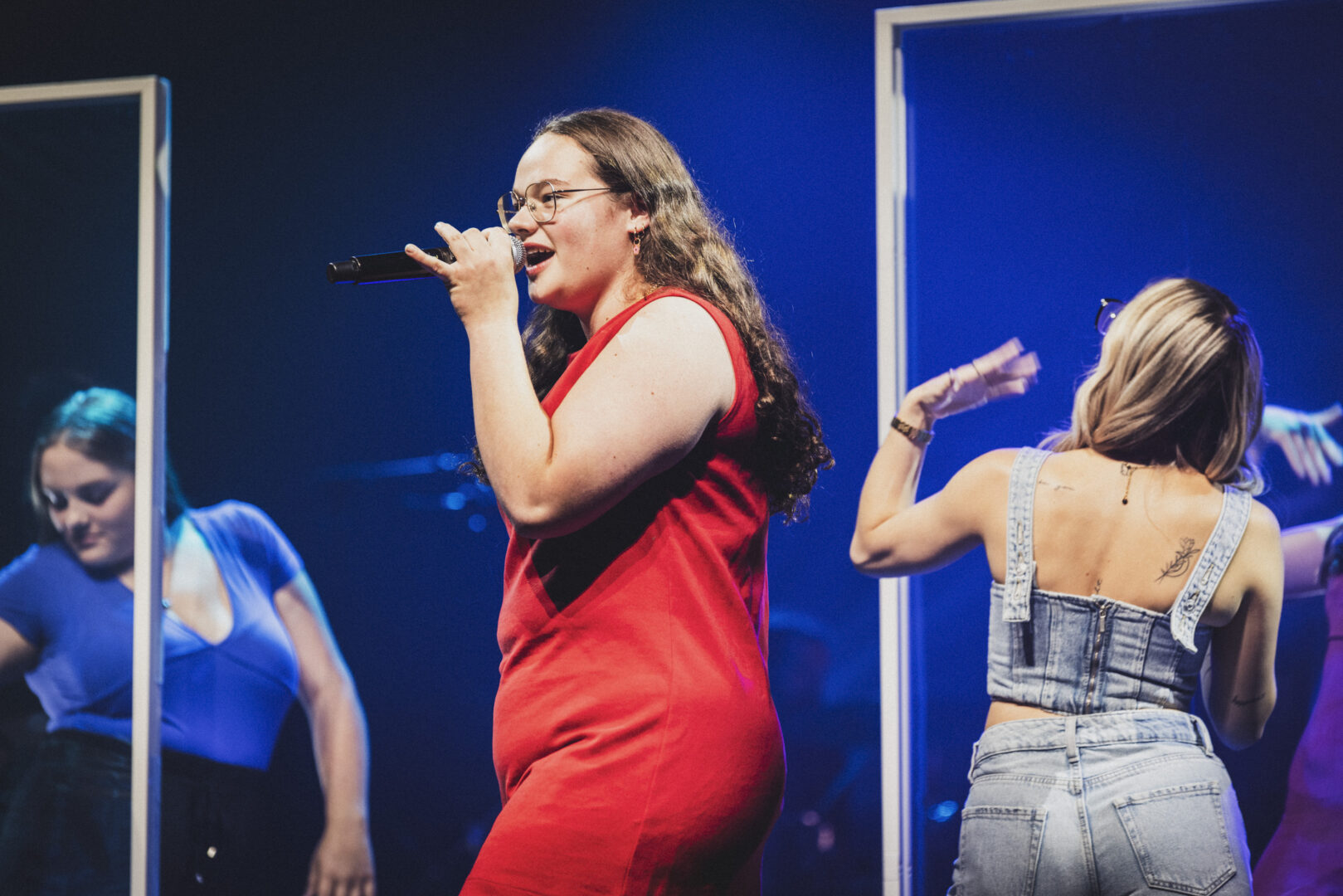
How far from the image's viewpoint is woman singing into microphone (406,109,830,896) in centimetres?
113

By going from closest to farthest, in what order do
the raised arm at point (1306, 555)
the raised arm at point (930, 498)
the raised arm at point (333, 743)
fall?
the raised arm at point (930, 498), the raised arm at point (1306, 555), the raised arm at point (333, 743)

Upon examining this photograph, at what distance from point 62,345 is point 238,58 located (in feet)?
3.17

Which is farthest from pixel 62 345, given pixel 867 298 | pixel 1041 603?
pixel 1041 603

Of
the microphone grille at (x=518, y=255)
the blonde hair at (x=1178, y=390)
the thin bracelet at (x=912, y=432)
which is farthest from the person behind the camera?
the thin bracelet at (x=912, y=432)

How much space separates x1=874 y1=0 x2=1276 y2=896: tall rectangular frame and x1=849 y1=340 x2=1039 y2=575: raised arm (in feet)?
0.74

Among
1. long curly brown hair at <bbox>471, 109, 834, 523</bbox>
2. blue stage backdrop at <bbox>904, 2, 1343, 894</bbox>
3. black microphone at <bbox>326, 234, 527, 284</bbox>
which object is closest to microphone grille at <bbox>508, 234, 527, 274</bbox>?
black microphone at <bbox>326, 234, 527, 284</bbox>

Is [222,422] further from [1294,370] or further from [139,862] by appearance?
[1294,370]

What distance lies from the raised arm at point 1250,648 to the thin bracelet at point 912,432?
620 mm

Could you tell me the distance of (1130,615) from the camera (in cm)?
171

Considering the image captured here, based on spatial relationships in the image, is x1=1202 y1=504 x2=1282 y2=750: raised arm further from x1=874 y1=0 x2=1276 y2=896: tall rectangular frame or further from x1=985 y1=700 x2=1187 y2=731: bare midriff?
x1=874 y1=0 x2=1276 y2=896: tall rectangular frame

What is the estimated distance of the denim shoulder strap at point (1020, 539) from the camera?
69.4 inches

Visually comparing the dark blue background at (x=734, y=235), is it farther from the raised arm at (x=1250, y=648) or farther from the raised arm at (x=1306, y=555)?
the raised arm at (x=1250, y=648)

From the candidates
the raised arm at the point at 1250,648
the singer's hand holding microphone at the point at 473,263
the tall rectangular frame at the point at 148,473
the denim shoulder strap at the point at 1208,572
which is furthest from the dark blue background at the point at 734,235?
the singer's hand holding microphone at the point at 473,263

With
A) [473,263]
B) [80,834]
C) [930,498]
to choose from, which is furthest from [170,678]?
[473,263]
